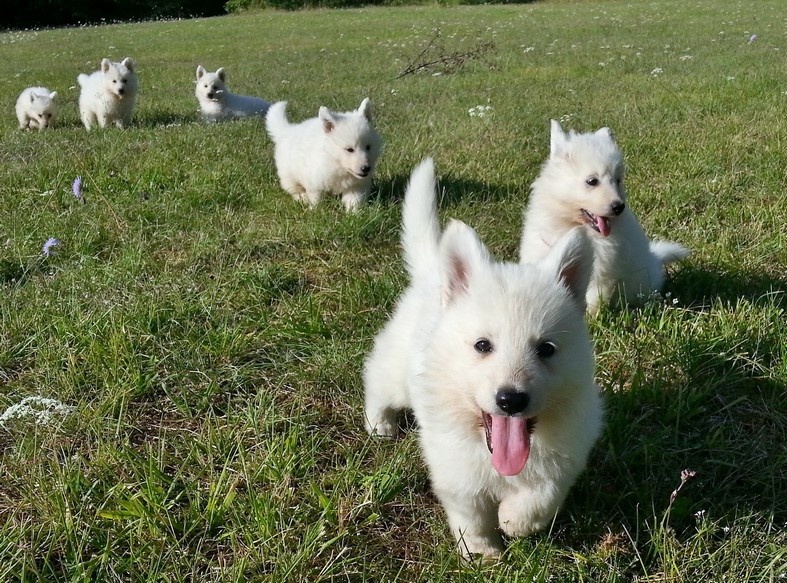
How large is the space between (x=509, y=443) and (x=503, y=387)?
18cm

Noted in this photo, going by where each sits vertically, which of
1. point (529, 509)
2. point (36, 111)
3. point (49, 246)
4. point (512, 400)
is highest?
point (512, 400)

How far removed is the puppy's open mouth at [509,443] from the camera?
1.64 meters

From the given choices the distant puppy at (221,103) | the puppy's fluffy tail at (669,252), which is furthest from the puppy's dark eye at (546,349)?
the distant puppy at (221,103)

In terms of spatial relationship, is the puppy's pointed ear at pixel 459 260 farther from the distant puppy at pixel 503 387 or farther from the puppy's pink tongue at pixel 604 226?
the puppy's pink tongue at pixel 604 226

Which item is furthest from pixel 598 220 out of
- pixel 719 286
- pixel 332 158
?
pixel 332 158

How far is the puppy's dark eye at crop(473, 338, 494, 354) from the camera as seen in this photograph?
65.6 inches

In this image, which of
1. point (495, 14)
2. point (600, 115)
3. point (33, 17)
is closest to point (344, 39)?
point (495, 14)

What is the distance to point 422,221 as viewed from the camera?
242 centimetres

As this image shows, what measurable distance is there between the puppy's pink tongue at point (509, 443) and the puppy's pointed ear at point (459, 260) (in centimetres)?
36

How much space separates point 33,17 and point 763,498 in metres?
41.6

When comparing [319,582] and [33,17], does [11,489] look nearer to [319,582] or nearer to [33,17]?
[319,582]

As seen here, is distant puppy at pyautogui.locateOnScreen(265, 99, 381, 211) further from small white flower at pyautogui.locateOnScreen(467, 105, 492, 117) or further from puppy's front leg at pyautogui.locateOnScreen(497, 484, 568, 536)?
puppy's front leg at pyautogui.locateOnScreen(497, 484, 568, 536)

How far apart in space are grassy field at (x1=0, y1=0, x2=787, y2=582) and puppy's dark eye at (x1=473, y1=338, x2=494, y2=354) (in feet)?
1.88

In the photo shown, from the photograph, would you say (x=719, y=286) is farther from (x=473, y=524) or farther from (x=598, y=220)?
(x=473, y=524)
